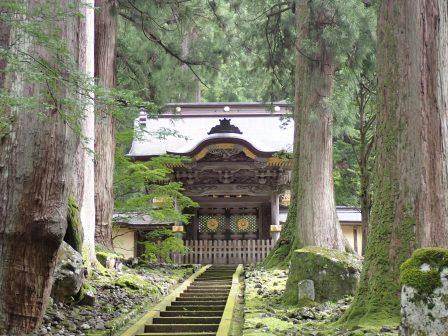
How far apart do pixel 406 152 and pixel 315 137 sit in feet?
19.2

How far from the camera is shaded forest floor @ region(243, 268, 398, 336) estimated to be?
14.3 ft

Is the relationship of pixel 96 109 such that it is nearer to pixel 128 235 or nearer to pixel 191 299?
pixel 191 299

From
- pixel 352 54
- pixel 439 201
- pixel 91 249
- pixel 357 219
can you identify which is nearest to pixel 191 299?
pixel 91 249

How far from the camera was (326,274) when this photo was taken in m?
6.17

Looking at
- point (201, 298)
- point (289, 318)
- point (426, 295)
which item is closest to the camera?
point (426, 295)

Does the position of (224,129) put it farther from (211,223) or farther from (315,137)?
(315,137)

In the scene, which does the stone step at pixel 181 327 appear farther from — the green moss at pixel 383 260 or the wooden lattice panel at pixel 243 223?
the wooden lattice panel at pixel 243 223

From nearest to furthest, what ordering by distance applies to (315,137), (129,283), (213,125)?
(129,283) < (315,137) < (213,125)

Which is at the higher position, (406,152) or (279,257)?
(406,152)

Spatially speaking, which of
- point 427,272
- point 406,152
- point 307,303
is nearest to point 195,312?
point 307,303

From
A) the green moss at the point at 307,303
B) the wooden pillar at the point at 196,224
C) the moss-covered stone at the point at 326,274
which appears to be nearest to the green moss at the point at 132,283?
the moss-covered stone at the point at 326,274

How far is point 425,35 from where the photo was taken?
4.68 metres

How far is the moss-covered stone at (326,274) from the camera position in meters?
6.10

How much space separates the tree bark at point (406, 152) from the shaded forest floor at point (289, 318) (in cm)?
30
